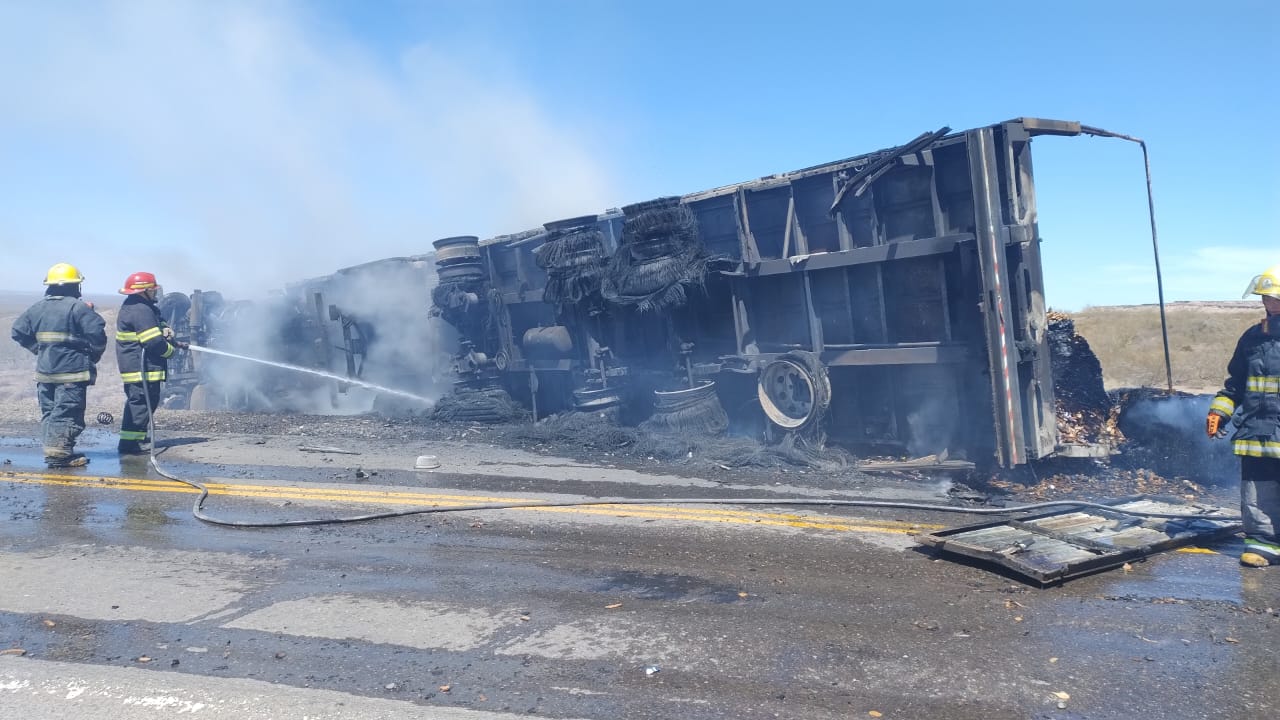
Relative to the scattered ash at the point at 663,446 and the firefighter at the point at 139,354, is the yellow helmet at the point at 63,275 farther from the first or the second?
the scattered ash at the point at 663,446

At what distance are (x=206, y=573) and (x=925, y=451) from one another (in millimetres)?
6310

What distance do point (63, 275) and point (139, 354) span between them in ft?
3.68

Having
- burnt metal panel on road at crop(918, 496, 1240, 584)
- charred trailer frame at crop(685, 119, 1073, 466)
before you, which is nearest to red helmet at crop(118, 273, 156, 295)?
charred trailer frame at crop(685, 119, 1073, 466)

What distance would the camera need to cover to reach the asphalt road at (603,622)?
3.22 meters

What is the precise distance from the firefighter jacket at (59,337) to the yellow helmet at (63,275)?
0.26 meters

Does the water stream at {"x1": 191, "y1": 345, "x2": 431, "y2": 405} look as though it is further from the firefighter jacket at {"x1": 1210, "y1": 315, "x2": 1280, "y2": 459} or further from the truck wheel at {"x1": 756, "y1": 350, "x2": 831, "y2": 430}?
the firefighter jacket at {"x1": 1210, "y1": 315, "x2": 1280, "y2": 459}

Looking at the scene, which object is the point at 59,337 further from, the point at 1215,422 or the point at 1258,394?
Answer: the point at 1258,394

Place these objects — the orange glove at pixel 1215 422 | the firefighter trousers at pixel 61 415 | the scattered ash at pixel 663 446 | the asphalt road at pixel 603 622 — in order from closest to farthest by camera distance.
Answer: the asphalt road at pixel 603 622
the orange glove at pixel 1215 422
the scattered ash at pixel 663 446
the firefighter trousers at pixel 61 415

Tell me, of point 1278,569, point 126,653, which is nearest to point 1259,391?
point 1278,569

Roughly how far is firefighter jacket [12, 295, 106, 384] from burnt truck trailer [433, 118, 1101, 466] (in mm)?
5129

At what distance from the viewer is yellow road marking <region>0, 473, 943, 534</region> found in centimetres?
568

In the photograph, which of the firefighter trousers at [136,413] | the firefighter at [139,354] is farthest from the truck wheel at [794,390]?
the firefighter trousers at [136,413]

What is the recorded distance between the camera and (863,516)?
5914mm

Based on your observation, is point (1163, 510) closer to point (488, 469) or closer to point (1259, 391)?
point (1259, 391)
